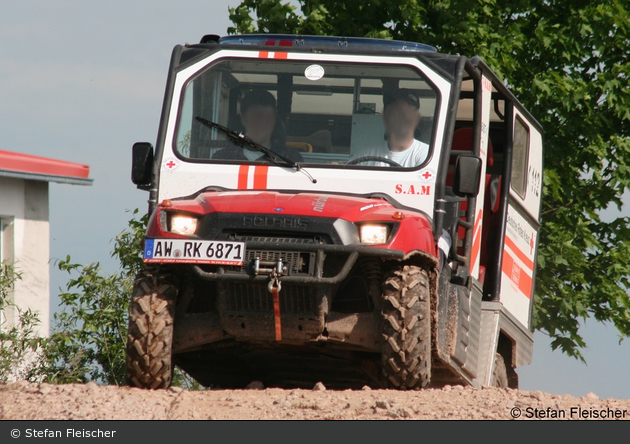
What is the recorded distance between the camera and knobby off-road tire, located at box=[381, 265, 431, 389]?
6453 millimetres

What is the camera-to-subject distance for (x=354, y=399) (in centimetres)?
613

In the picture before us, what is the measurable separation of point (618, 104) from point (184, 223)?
9130 mm

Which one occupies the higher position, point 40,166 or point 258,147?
point 258,147

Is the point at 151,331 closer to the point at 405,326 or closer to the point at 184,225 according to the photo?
the point at 184,225

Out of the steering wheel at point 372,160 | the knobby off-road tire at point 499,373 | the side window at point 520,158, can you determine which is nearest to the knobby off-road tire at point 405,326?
the steering wheel at point 372,160

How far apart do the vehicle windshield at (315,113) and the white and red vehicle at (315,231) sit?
0.01m

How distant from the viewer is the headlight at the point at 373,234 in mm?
6516

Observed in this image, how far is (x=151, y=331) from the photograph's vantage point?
258 inches

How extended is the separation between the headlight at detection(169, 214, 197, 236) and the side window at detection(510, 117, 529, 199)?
3848mm

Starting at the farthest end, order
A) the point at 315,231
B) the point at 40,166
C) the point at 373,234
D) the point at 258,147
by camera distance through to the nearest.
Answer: the point at 40,166 → the point at 258,147 → the point at 373,234 → the point at 315,231

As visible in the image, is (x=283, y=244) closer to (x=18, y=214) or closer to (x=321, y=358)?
(x=321, y=358)

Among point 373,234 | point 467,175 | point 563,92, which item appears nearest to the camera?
point 373,234

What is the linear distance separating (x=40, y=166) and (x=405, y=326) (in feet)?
23.8

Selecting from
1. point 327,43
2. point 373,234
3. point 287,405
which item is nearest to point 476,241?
point 327,43
